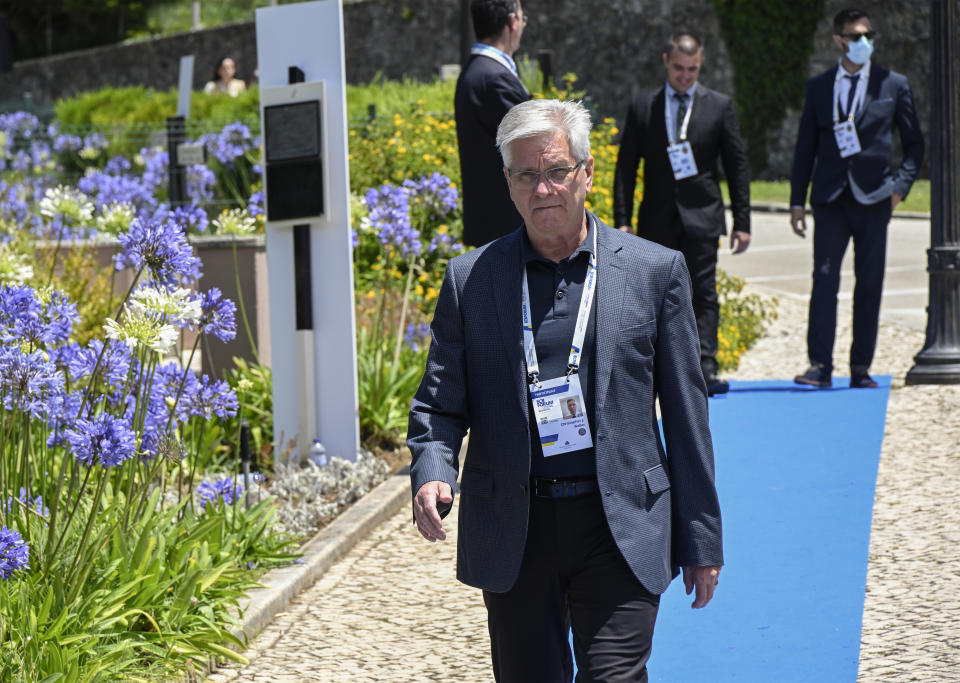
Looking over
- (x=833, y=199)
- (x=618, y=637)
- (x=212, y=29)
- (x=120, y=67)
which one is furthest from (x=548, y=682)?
(x=120, y=67)

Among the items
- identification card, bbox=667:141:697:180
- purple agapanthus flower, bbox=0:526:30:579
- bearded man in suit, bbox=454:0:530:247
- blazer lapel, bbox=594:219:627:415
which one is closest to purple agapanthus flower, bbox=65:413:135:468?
purple agapanthus flower, bbox=0:526:30:579

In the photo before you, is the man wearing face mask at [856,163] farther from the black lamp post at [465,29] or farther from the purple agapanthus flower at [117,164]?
the purple agapanthus flower at [117,164]

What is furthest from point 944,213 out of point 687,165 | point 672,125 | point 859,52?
point 672,125

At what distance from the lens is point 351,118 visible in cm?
1420

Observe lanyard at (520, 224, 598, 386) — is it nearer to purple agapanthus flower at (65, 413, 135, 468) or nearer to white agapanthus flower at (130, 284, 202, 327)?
white agapanthus flower at (130, 284, 202, 327)

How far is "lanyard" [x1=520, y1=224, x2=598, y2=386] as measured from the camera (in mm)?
3096

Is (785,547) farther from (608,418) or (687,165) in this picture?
(687,165)

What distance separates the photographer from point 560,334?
3133 mm

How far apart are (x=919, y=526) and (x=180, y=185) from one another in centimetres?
861

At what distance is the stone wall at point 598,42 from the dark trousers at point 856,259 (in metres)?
19.8

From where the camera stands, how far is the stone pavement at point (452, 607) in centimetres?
454

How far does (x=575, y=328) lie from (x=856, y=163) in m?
5.70

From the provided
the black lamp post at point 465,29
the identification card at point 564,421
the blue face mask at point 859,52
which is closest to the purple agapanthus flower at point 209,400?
the identification card at point 564,421

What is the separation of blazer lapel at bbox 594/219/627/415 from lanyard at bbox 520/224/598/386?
0.02m
